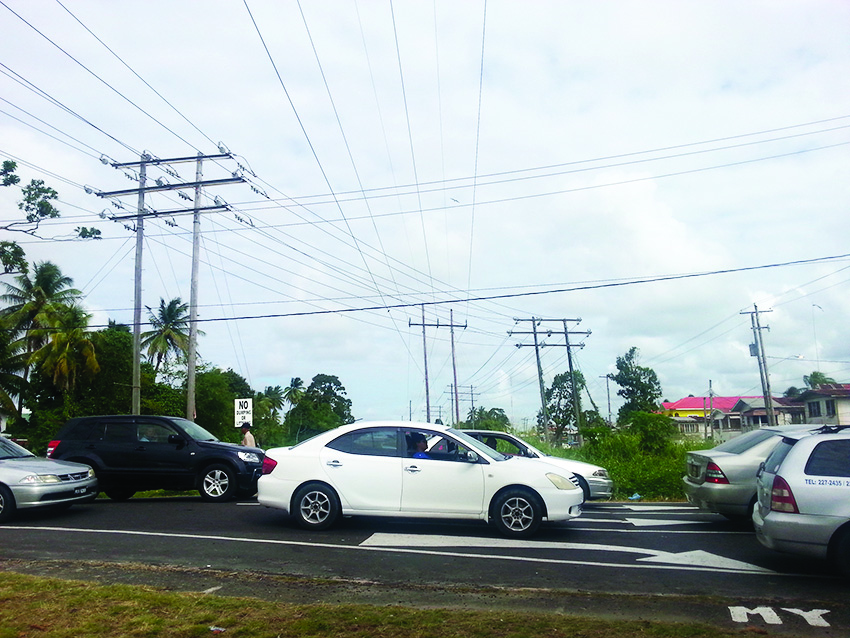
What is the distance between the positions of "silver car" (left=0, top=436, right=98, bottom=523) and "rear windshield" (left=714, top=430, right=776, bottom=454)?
33.3 ft

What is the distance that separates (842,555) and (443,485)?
465 centimetres

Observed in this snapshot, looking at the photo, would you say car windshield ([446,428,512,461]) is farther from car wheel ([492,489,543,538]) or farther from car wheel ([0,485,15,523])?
car wheel ([0,485,15,523])

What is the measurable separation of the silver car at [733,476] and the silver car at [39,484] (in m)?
9.63

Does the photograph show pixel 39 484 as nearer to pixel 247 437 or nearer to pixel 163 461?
pixel 163 461

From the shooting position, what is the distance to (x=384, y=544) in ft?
30.7

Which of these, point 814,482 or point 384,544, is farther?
point 384,544

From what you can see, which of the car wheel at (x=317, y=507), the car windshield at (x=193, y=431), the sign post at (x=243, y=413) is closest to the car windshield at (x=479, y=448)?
the car wheel at (x=317, y=507)

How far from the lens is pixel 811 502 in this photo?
7.63m

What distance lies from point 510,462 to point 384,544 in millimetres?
2000

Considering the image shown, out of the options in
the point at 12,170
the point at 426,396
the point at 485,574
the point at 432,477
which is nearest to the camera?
the point at 485,574

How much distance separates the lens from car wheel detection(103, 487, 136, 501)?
14.6 metres

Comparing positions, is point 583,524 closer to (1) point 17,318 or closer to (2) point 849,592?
(2) point 849,592

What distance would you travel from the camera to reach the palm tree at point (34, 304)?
4381 cm

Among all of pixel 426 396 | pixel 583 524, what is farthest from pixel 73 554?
pixel 426 396
